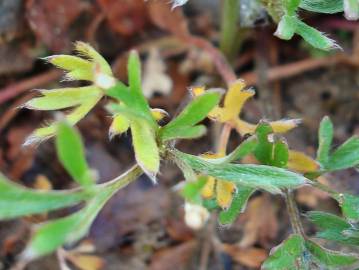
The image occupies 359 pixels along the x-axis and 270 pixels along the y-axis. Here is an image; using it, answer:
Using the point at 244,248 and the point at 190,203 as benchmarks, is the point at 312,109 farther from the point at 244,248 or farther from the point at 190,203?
the point at 190,203

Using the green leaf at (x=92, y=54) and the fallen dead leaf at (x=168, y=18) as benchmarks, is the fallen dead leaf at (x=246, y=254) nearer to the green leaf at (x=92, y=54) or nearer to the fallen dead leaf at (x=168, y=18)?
the fallen dead leaf at (x=168, y=18)

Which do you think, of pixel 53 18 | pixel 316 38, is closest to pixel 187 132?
pixel 316 38

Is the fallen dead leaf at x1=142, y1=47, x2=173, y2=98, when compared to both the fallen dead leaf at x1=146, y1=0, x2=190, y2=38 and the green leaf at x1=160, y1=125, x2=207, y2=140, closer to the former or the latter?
the fallen dead leaf at x1=146, y1=0, x2=190, y2=38

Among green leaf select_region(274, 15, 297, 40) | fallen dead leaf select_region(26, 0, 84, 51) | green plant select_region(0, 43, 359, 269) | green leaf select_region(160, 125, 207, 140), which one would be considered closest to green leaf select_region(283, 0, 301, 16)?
green leaf select_region(274, 15, 297, 40)

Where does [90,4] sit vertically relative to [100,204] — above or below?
below

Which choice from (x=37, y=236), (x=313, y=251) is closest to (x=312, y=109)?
(x=313, y=251)

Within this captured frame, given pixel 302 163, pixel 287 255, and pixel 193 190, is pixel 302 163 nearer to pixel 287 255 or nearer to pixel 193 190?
pixel 287 255
